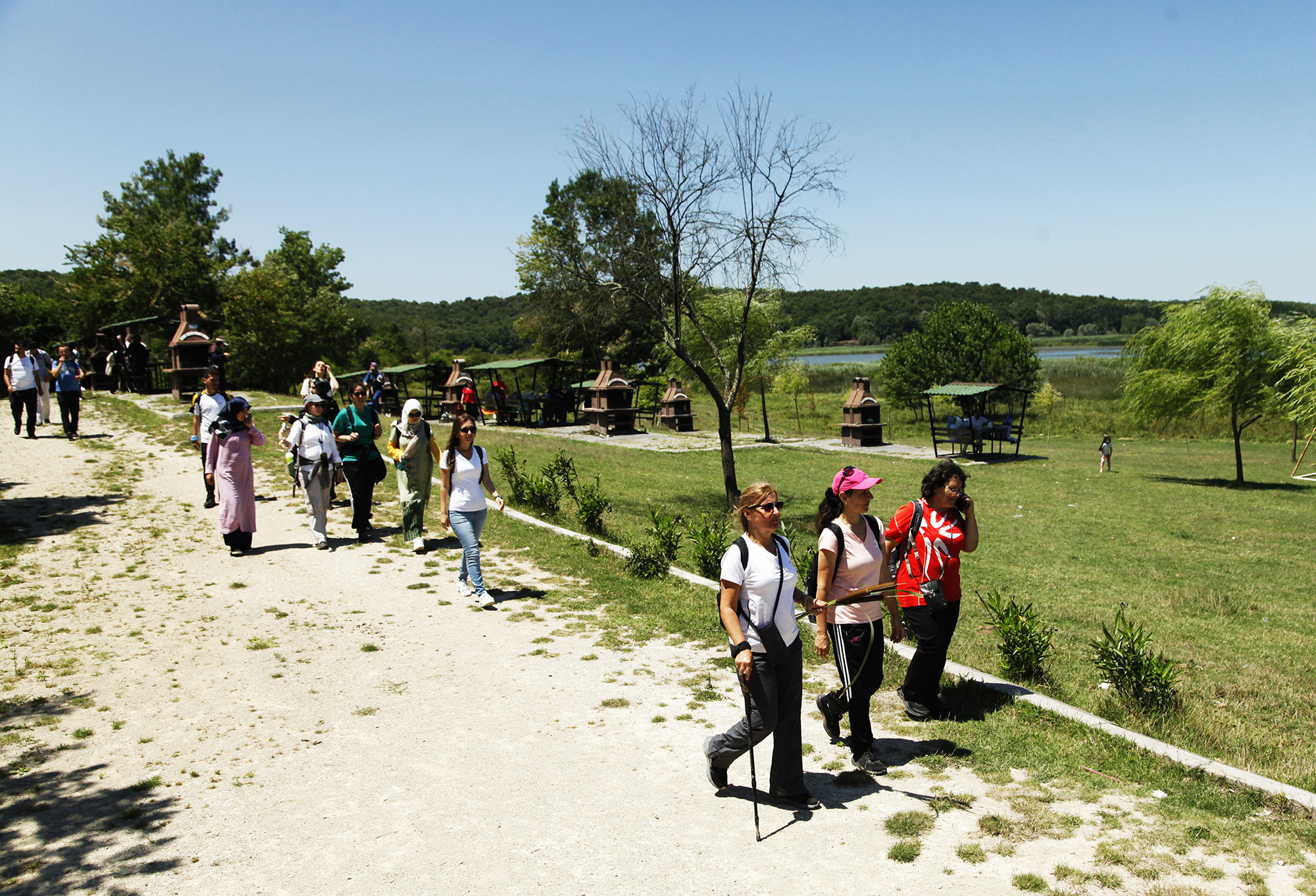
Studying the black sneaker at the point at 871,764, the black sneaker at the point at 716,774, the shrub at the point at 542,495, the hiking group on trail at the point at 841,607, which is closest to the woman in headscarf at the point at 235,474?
the shrub at the point at 542,495

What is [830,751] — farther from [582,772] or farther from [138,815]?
[138,815]

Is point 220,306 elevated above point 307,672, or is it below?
above

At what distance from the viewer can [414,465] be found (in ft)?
31.4

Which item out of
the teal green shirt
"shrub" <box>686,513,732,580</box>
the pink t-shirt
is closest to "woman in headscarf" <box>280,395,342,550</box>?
the teal green shirt

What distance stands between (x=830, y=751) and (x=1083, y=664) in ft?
9.55

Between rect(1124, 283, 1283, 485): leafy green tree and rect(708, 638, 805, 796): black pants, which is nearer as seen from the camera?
rect(708, 638, 805, 796): black pants

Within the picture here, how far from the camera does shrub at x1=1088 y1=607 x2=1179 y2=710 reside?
17.2 feet

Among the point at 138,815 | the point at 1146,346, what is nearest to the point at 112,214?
the point at 1146,346

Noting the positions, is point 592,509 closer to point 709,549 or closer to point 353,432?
point 709,549

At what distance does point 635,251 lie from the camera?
46.9 ft

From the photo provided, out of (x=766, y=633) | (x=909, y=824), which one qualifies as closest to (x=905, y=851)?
(x=909, y=824)

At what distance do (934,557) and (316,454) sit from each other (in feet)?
22.5

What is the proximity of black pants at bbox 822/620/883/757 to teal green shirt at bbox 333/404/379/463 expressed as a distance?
6.85 metres

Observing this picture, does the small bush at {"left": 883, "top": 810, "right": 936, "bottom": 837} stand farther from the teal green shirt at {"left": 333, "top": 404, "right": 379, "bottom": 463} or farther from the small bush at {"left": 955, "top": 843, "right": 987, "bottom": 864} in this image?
the teal green shirt at {"left": 333, "top": 404, "right": 379, "bottom": 463}
